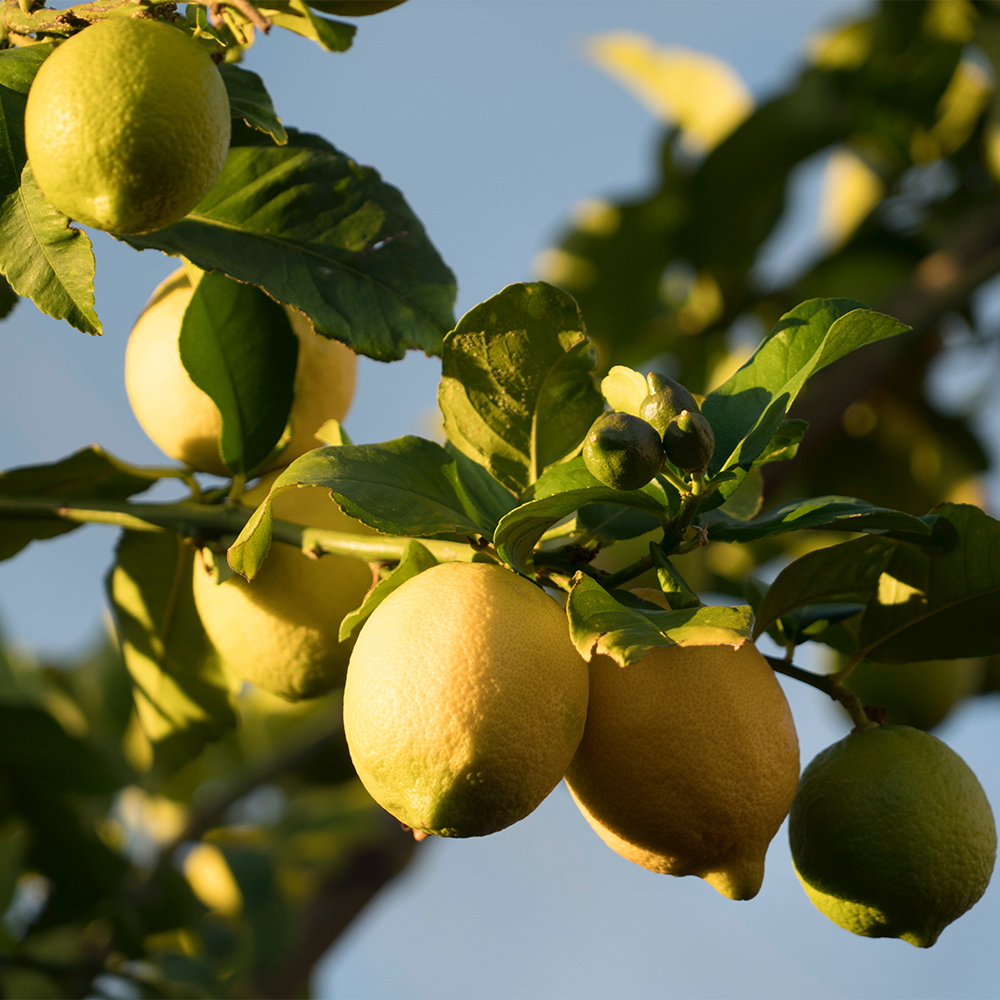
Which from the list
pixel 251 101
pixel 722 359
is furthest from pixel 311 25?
pixel 722 359

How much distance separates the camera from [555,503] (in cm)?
58

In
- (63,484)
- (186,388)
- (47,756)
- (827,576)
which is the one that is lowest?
(47,756)

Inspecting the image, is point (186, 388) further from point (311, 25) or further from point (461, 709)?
point (461, 709)

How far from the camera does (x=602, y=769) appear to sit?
2.00 feet

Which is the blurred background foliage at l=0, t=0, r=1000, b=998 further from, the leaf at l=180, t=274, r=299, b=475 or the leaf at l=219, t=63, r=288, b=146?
the leaf at l=219, t=63, r=288, b=146

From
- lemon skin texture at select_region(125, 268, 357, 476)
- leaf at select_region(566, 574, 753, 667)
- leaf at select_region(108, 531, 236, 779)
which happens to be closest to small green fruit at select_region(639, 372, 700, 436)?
leaf at select_region(566, 574, 753, 667)

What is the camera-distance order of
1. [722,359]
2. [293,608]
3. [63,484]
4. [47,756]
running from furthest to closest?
[722,359], [47,756], [63,484], [293,608]

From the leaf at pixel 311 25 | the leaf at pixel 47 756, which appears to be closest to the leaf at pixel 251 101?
the leaf at pixel 311 25

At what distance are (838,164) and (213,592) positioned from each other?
2177 mm

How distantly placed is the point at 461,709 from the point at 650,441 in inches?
7.2

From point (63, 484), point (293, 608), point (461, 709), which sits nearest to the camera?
point (461, 709)

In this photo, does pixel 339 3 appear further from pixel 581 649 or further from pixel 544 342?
pixel 581 649

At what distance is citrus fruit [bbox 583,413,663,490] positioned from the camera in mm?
537

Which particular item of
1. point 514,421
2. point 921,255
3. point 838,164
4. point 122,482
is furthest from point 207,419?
point 838,164
